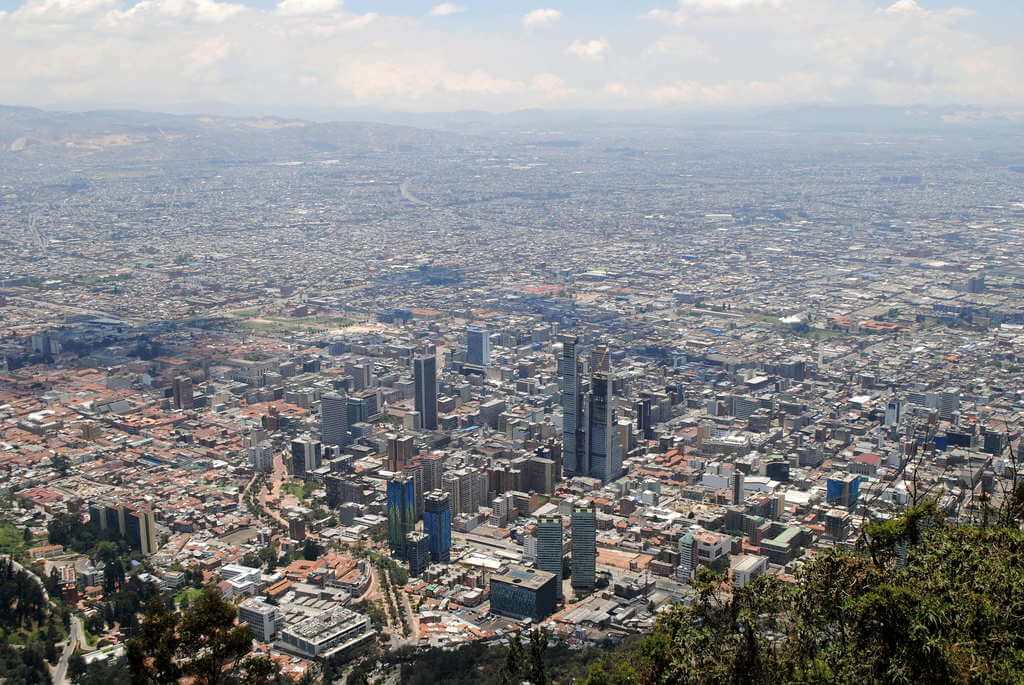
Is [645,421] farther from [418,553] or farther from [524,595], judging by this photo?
[524,595]

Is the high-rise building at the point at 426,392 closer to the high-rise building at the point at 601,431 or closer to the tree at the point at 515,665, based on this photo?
the high-rise building at the point at 601,431

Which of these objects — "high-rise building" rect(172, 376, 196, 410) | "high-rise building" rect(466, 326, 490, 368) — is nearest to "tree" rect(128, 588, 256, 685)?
"high-rise building" rect(172, 376, 196, 410)

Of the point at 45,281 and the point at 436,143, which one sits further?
the point at 436,143

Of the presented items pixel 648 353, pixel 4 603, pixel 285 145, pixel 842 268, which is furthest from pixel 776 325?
pixel 285 145

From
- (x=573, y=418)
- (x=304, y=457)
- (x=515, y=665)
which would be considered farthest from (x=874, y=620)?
(x=304, y=457)

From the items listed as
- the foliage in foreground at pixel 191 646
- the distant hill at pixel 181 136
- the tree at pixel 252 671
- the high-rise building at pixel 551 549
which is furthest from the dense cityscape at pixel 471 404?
the distant hill at pixel 181 136

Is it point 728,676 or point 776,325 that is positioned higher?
point 728,676

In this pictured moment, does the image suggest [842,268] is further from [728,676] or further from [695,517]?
[728,676]
